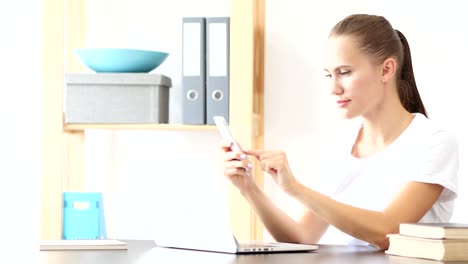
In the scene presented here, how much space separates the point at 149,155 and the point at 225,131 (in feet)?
5.17

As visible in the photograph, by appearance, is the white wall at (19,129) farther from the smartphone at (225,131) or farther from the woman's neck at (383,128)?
the woman's neck at (383,128)

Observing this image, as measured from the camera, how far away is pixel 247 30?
304 centimetres

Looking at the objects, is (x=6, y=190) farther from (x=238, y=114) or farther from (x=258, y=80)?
(x=258, y=80)

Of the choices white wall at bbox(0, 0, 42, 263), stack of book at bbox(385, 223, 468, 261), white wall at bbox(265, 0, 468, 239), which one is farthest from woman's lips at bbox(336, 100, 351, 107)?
white wall at bbox(0, 0, 42, 263)

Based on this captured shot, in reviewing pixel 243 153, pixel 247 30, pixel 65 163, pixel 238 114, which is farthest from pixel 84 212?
pixel 243 153

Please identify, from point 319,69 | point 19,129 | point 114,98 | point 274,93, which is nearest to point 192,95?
point 114,98

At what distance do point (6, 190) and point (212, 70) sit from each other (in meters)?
2.29

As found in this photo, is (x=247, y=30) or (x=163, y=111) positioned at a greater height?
(x=247, y=30)

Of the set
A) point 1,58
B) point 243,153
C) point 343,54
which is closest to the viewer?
point 1,58

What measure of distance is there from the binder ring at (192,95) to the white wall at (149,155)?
1.03 ft

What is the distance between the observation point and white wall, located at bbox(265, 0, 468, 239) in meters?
3.31

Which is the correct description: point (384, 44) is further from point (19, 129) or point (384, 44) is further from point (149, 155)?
point (19, 129)

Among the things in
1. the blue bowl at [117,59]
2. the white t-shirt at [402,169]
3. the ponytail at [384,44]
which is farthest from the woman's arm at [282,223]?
the blue bowl at [117,59]

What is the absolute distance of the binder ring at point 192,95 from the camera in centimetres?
310
